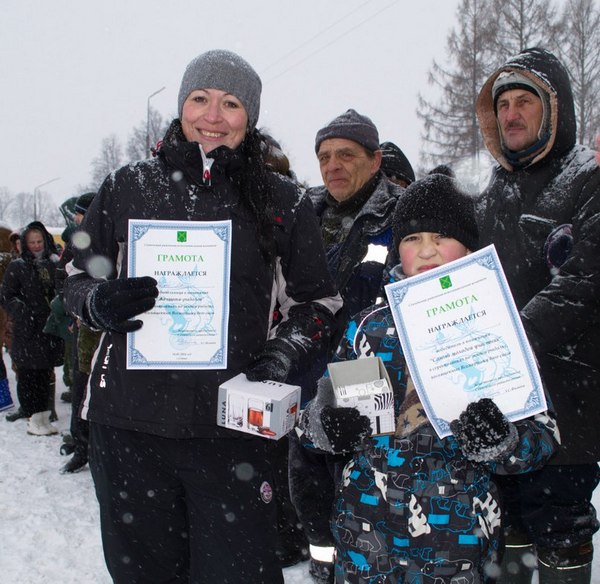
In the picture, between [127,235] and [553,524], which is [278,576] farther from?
[127,235]

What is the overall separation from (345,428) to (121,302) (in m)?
0.74

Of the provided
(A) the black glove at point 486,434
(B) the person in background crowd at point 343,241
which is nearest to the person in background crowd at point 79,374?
(B) the person in background crowd at point 343,241

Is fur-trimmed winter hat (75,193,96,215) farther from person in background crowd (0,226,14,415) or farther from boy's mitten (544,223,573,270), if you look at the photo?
boy's mitten (544,223,573,270)

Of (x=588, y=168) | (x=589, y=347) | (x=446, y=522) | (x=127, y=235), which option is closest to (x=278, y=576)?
(x=446, y=522)

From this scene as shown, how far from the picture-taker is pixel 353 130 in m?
3.13

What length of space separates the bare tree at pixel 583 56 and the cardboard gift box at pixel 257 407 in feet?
64.7

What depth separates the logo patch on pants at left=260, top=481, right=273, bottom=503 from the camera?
2.00 metres

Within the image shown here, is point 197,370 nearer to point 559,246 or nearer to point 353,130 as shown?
point 559,246

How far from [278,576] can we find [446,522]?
60cm

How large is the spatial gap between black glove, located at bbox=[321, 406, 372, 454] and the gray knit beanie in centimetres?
108

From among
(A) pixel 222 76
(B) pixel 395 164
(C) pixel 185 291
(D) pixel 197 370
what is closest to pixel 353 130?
(B) pixel 395 164

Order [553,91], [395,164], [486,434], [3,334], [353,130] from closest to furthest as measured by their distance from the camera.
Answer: [486,434], [553,91], [353,130], [395,164], [3,334]

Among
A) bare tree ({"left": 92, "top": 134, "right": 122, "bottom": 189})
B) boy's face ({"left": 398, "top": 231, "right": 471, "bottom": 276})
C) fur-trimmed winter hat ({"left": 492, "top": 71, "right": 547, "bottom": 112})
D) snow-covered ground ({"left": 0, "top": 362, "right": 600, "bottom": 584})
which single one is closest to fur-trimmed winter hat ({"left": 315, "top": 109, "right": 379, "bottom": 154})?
fur-trimmed winter hat ({"left": 492, "top": 71, "right": 547, "bottom": 112})

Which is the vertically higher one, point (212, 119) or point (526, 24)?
point (526, 24)
